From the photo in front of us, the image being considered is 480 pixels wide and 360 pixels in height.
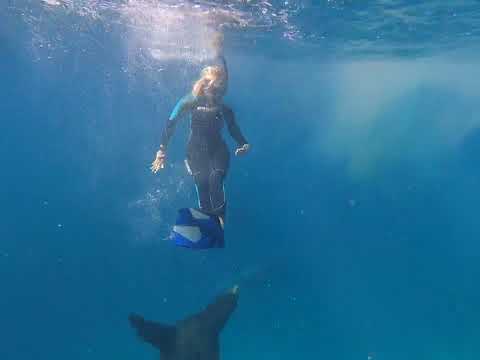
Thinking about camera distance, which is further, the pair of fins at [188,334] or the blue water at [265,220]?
the blue water at [265,220]

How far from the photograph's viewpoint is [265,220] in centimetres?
1973

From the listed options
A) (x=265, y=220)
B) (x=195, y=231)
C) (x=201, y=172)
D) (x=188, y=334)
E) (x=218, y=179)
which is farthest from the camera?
(x=265, y=220)

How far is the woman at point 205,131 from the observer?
823cm

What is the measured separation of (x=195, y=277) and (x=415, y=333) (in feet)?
32.8

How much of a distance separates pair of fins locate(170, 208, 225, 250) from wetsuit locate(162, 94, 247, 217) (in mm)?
1634

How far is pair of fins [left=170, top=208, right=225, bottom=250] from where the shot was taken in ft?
20.8

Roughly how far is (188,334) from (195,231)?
2.05 meters

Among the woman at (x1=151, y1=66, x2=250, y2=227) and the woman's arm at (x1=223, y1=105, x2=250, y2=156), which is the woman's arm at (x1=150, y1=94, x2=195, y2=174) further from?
the woman's arm at (x1=223, y1=105, x2=250, y2=156)

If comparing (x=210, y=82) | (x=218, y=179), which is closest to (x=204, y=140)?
(x=218, y=179)

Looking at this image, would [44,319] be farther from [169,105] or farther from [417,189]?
[169,105]

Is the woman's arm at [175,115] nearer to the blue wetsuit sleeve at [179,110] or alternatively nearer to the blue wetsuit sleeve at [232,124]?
the blue wetsuit sleeve at [179,110]

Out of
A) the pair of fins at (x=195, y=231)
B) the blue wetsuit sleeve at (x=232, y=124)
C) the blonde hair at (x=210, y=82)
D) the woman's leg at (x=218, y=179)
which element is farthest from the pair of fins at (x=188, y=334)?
the blonde hair at (x=210, y=82)

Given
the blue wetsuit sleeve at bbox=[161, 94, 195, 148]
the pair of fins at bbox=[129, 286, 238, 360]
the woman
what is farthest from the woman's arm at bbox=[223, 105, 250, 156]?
the pair of fins at bbox=[129, 286, 238, 360]

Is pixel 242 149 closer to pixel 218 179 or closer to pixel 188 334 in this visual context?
pixel 218 179
